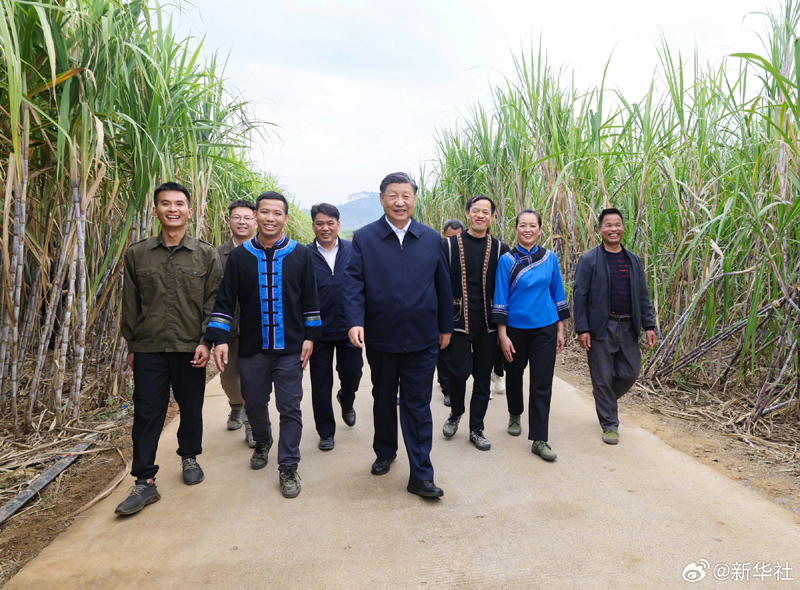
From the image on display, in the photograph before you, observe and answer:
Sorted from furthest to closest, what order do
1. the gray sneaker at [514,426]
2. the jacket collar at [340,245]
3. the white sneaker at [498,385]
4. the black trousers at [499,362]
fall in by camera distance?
the white sneaker at [498,385] < the black trousers at [499,362] < the jacket collar at [340,245] < the gray sneaker at [514,426]

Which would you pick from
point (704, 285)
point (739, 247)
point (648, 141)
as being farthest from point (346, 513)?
point (648, 141)

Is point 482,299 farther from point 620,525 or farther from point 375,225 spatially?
point 620,525

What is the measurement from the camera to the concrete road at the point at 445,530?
1896mm

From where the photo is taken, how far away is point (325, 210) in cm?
362

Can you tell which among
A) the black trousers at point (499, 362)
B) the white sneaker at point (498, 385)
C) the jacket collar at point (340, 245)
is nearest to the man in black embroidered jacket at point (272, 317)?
the jacket collar at point (340, 245)

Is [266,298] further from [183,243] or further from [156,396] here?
[156,396]

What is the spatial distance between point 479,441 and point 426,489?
30.9 inches

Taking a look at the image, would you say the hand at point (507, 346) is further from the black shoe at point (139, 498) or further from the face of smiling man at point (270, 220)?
the black shoe at point (139, 498)

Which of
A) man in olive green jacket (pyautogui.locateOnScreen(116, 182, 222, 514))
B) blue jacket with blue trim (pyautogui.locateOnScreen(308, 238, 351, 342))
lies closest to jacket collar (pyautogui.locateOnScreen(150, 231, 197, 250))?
man in olive green jacket (pyautogui.locateOnScreen(116, 182, 222, 514))

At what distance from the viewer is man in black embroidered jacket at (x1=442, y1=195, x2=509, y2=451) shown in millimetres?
3240

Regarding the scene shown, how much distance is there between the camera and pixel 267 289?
274cm

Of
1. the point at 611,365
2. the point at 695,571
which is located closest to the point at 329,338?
the point at 611,365

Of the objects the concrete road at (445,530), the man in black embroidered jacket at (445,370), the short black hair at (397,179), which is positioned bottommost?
the concrete road at (445,530)

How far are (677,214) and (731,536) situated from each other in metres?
2.69
